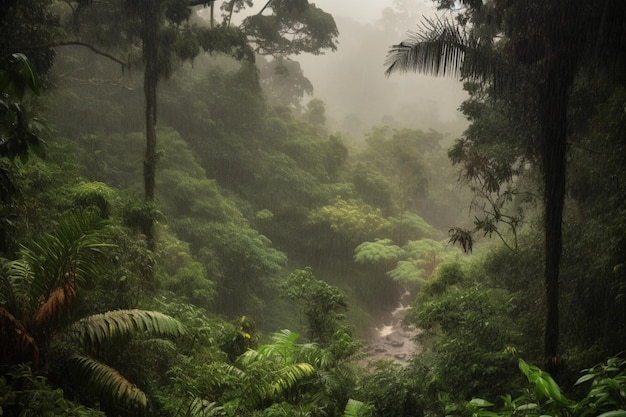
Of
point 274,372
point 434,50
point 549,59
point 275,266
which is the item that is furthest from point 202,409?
point 275,266

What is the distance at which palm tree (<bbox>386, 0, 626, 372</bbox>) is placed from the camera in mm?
5309

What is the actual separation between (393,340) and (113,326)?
17.0 m

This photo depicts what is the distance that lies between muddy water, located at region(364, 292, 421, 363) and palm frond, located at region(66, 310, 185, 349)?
526 inches

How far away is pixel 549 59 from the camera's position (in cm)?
560

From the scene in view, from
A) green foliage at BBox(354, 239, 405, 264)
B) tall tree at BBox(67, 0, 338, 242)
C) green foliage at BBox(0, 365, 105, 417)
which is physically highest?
green foliage at BBox(354, 239, 405, 264)

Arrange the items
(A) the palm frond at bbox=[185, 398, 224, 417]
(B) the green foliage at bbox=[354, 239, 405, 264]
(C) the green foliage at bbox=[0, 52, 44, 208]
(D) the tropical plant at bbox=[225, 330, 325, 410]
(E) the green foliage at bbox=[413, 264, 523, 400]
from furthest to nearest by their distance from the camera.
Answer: (B) the green foliage at bbox=[354, 239, 405, 264], (E) the green foliage at bbox=[413, 264, 523, 400], (D) the tropical plant at bbox=[225, 330, 325, 410], (A) the palm frond at bbox=[185, 398, 224, 417], (C) the green foliage at bbox=[0, 52, 44, 208]

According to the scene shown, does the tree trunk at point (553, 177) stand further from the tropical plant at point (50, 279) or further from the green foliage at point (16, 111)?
the green foliage at point (16, 111)

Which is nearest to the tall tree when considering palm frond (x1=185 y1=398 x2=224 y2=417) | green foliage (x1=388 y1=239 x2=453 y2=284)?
palm frond (x1=185 y1=398 x2=224 y2=417)

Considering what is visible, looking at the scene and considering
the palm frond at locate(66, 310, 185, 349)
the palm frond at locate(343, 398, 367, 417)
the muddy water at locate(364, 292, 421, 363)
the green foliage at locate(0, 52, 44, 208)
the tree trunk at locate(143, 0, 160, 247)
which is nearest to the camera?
the green foliage at locate(0, 52, 44, 208)

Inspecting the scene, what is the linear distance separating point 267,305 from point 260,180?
6566 mm

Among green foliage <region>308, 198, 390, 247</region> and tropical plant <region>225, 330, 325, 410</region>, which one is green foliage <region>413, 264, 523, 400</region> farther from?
green foliage <region>308, 198, 390, 247</region>

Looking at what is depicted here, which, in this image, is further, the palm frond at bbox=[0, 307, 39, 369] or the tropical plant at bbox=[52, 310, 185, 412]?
the tropical plant at bbox=[52, 310, 185, 412]

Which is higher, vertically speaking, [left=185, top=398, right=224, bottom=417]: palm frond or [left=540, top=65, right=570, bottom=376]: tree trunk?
[left=540, top=65, right=570, bottom=376]: tree trunk

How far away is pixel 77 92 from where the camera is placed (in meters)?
19.1
